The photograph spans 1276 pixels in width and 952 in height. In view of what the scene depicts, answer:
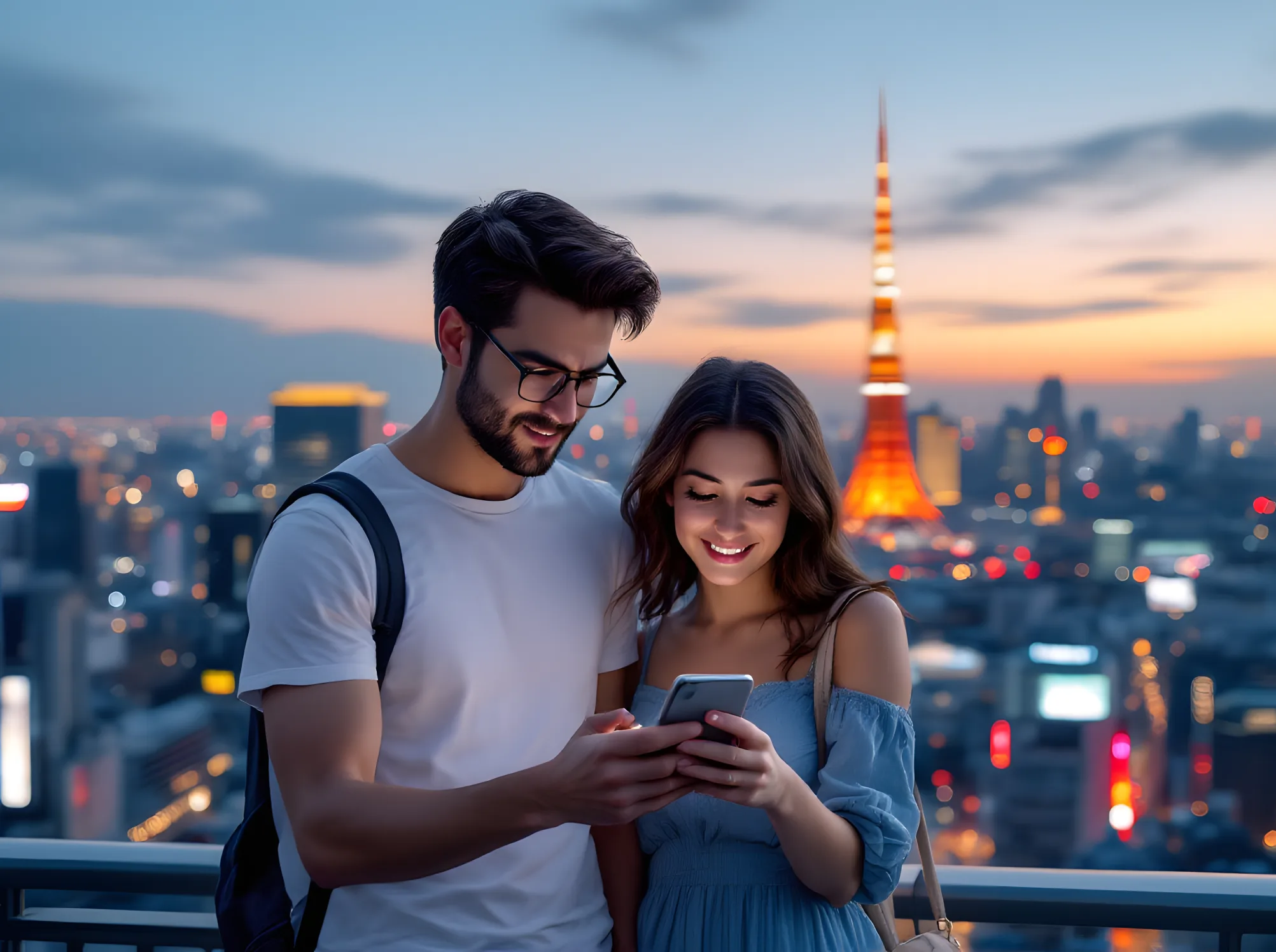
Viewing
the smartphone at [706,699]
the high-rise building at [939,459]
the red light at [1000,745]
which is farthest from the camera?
the high-rise building at [939,459]

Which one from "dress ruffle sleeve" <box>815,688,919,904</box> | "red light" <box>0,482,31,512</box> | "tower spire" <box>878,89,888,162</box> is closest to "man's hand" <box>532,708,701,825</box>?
"dress ruffle sleeve" <box>815,688,919,904</box>

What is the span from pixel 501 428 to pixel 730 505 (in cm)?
40

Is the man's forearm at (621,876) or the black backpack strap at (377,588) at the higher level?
the black backpack strap at (377,588)

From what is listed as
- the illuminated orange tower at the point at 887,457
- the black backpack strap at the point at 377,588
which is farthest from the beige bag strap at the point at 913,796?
the illuminated orange tower at the point at 887,457

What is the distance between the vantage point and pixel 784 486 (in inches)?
61.9

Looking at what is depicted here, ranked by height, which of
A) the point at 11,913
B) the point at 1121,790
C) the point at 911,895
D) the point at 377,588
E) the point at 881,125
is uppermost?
the point at 881,125

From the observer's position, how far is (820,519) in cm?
161

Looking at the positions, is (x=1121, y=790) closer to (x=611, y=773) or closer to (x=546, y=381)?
(x=546, y=381)

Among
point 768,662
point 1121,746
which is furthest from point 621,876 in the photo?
point 1121,746

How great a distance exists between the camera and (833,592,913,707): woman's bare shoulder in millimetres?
1462

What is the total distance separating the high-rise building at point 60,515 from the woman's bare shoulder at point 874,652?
969 centimetres

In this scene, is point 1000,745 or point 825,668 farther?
point 1000,745

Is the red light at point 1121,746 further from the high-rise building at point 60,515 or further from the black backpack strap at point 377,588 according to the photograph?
the black backpack strap at point 377,588

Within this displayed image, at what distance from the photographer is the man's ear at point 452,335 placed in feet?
4.74
